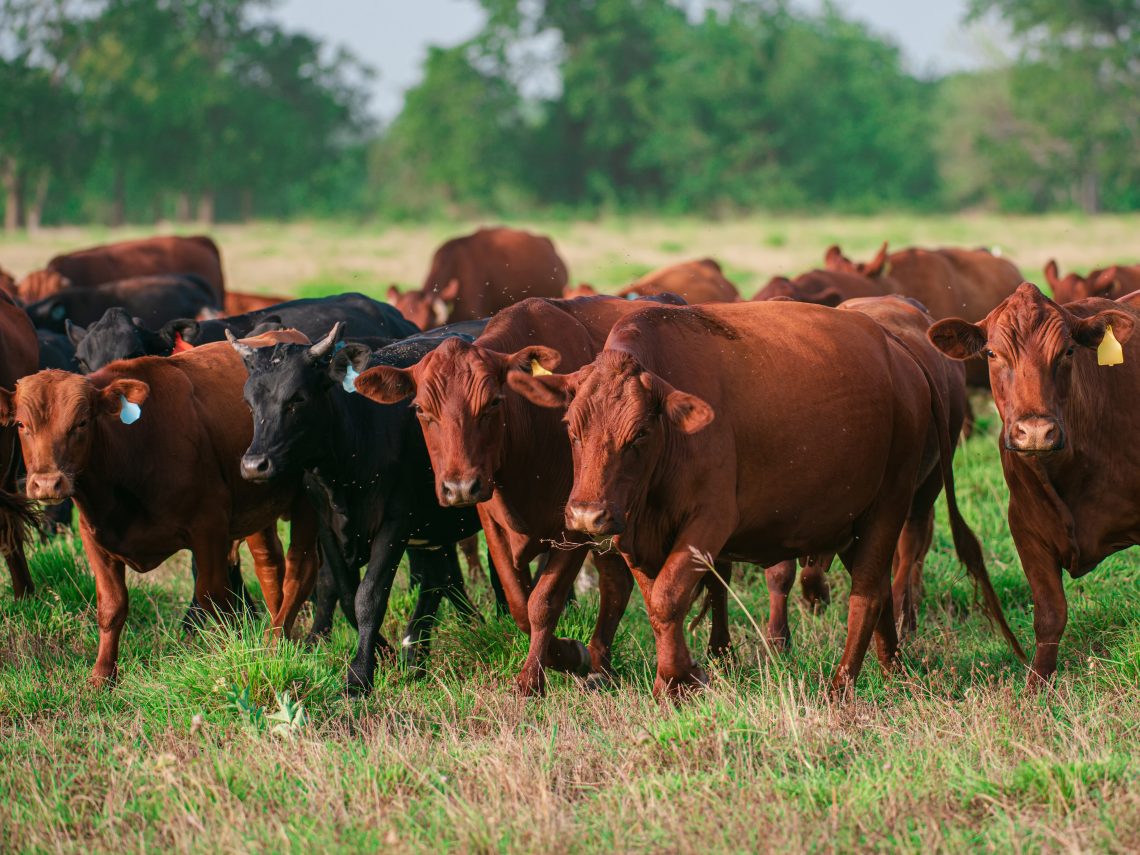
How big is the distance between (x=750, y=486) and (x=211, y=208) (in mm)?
61992

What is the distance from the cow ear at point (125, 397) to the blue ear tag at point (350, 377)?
0.96 m

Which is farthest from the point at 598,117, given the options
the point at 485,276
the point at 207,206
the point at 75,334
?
the point at 75,334

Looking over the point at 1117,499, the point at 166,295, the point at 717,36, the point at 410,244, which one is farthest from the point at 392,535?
the point at 717,36

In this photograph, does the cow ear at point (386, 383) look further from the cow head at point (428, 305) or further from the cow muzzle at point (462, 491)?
the cow head at point (428, 305)

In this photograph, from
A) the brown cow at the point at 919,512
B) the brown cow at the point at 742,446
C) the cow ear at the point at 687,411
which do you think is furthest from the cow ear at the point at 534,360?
the brown cow at the point at 919,512

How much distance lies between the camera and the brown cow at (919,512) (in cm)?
726

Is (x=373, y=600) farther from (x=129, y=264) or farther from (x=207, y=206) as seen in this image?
(x=207, y=206)

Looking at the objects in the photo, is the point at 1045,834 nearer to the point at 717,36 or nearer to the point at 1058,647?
the point at 1058,647

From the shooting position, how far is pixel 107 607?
278 inches

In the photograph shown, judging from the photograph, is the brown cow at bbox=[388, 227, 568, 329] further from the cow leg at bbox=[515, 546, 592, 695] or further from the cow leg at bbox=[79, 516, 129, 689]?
the cow leg at bbox=[515, 546, 592, 695]

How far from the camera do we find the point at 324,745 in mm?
5480

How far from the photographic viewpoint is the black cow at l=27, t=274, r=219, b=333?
43.7ft

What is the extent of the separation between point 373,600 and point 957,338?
9.49 ft

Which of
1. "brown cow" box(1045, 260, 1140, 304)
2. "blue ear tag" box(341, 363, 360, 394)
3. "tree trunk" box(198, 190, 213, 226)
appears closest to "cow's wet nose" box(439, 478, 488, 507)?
"blue ear tag" box(341, 363, 360, 394)
